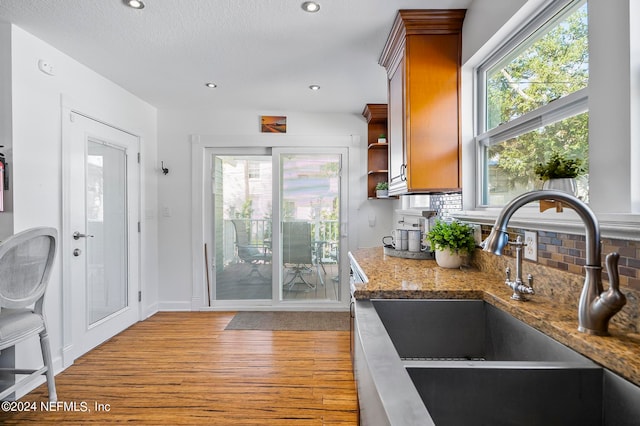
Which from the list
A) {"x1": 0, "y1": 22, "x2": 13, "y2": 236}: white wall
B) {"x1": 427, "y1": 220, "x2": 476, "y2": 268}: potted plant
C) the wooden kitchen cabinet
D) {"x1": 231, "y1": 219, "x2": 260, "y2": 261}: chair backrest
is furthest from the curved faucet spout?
{"x1": 231, "y1": 219, "x2": 260, "y2": 261}: chair backrest

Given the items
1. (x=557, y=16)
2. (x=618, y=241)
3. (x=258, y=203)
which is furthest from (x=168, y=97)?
(x=618, y=241)

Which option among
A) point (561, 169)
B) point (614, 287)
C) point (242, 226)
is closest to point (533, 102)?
point (561, 169)

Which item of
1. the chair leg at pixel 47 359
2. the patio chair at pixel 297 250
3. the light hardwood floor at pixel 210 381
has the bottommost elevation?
the light hardwood floor at pixel 210 381

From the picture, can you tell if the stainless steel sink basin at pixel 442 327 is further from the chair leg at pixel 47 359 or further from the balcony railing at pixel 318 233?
the balcony railing at pixel 318 233

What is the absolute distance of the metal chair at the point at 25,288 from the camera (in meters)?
1.79

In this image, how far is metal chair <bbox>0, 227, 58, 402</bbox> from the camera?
179cm

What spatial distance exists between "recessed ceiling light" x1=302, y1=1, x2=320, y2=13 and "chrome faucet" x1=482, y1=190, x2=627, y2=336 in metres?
1.63

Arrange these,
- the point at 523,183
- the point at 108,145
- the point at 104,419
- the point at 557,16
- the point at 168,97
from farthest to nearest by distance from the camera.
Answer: the point at 168,97
the point at 108,145
the point at 104,419
the point at 523,183
the point at 557,16

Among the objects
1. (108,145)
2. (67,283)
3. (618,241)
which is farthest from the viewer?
(108,145)

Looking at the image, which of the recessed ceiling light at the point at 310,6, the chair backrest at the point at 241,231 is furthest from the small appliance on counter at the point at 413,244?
the chair backrest at the point at 241,231

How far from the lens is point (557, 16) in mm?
1398

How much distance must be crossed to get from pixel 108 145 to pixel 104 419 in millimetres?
2277

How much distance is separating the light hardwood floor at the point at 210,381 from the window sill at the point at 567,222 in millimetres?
1388

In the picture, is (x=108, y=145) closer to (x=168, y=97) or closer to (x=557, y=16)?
(x=168, y=97)
